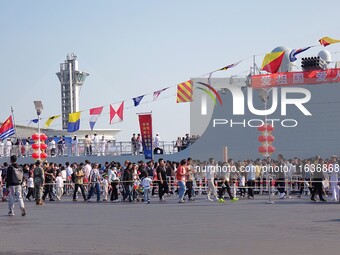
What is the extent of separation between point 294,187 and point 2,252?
19800 mm

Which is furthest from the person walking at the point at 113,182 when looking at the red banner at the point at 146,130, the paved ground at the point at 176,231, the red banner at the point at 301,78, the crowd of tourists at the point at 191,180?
the red banner at the point at 301,78

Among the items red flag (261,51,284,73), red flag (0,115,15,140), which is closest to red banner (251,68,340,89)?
red flag (261,51,284,73)

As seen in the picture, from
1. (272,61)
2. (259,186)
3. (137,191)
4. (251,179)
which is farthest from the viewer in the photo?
(272,61)

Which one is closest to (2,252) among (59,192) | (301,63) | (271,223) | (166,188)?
(271,223)

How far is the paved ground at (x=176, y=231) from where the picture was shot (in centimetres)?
1116

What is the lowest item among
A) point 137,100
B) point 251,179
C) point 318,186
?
point 318,186

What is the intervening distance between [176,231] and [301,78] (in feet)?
73.0

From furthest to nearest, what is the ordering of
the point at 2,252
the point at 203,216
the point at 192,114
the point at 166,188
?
the point at 192,114
the point at 166,188
the point at 203,216
the point at 2,252

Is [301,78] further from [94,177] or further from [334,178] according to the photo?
[94,177]

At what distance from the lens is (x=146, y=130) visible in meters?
32.0

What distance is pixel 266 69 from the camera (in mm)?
33250

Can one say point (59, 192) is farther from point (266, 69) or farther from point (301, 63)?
point (301, 63)

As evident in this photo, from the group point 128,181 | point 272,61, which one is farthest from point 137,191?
point 272,61

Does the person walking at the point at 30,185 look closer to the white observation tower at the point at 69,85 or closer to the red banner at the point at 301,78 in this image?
the red banner at the point at 301,78
